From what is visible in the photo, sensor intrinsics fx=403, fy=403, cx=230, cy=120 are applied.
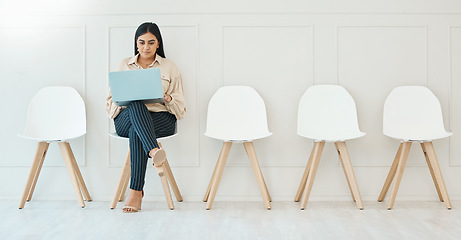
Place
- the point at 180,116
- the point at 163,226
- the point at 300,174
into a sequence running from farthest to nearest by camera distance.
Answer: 1. the point at 300,174
2. the point at 180,116
3. the point at 163,226

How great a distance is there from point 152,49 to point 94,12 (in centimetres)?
61

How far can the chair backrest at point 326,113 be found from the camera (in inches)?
110

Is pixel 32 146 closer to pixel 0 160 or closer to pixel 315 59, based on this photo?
pixel 0 160

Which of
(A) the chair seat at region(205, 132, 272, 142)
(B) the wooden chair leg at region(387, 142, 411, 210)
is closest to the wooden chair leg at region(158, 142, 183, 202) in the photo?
(A) the chair seat at region(205, 132, 272, 142)

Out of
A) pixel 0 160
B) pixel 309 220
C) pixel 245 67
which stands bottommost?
pixel 309 220

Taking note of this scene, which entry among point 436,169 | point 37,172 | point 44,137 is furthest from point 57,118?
point 436,169

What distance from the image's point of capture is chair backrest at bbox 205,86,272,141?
2.80 m

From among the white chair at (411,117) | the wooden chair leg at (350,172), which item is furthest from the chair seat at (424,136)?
the wooden chair leg at (350,172)

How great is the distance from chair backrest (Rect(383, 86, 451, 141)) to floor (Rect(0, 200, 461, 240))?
0.51 m

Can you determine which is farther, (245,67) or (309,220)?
(245,67)

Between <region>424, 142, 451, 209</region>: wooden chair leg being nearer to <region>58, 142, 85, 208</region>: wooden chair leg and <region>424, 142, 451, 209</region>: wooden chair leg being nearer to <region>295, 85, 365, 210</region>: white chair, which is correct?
<region>295, 85, 365, 210</region>: white chair

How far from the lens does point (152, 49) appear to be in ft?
9.15

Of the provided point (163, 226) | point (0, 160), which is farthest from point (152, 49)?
point (0, 160)

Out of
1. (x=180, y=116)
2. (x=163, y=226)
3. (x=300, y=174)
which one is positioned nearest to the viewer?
(x=163, y=226)
